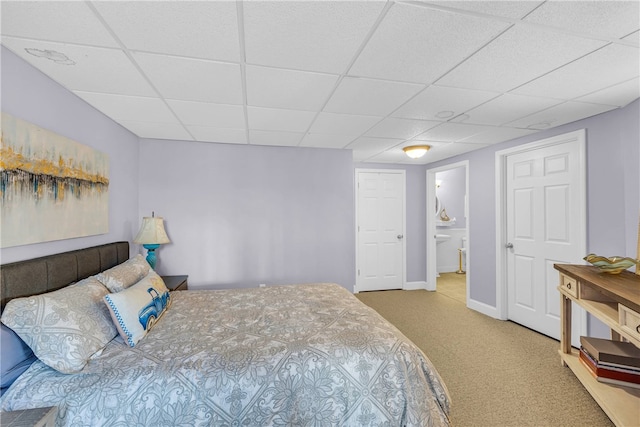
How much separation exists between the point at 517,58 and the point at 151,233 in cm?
346

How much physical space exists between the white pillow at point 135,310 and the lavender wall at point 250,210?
163 centimetres

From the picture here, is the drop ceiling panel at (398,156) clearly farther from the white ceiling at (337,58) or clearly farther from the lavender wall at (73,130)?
the lavender wall at (73,130)

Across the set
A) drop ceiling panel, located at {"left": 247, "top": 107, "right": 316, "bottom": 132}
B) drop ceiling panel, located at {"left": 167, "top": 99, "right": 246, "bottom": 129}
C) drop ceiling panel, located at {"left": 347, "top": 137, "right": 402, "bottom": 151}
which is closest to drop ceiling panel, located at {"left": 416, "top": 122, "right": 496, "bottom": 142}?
drop ceiling panel, located at {"left": 347, "top": 137, "right": 402, "bottom": 151}

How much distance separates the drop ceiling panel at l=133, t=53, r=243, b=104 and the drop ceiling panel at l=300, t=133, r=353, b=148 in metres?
1.22

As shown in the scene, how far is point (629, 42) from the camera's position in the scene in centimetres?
148

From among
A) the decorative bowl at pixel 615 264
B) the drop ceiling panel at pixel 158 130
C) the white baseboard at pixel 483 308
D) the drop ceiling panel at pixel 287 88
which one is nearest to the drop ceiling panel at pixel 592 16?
the drop ceiling panel at pixel 287 88

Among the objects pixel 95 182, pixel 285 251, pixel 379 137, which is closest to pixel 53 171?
pixel 95 182

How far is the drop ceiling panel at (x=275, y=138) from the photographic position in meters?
3.23

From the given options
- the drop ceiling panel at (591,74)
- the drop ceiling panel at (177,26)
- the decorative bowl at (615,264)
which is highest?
the drop ceiling panel at (177,26)

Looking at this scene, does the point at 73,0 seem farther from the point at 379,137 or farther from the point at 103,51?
the point at 379,137

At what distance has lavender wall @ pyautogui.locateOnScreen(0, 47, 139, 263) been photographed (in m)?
1.60

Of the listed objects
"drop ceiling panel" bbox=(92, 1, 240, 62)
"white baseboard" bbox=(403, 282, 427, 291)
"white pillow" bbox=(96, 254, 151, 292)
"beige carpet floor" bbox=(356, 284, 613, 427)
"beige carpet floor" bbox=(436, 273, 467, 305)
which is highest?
"drop ceiling panel" bbox=(92, 1, 240, 62)

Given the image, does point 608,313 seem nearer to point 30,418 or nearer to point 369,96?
point 369,96

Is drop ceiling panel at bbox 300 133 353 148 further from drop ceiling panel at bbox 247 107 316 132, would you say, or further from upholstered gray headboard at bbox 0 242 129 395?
upholstered gray headboard at bbox 0 242 129 395
